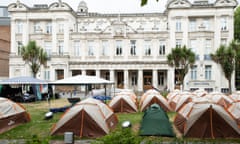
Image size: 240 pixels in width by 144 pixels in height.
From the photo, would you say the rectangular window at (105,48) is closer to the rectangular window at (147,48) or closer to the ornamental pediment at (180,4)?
the rectangular window at (147,48)

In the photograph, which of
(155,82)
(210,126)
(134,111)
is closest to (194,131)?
(210,126)

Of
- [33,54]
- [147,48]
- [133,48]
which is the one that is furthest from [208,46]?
[33,54]

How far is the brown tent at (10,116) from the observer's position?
1116 cm

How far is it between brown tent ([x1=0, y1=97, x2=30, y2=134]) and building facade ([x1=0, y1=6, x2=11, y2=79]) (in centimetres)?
3248

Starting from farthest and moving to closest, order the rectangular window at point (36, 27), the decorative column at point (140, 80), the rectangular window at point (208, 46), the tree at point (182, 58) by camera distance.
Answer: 1. the rectangular window at point (36, 27)
2. the decorative column at point (140, 80)
3. the rectangular window at point (208, 46)
4. the tree at point (182, 58)

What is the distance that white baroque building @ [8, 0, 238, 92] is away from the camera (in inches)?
1375

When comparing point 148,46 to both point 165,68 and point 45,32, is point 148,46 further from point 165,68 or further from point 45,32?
point 45,32

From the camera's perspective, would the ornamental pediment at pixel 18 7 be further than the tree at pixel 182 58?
Yes

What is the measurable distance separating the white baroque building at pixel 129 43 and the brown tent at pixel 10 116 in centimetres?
2347

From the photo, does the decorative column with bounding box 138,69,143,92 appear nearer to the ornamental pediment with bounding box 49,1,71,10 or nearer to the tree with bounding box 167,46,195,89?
the tree with bounding box 167,46,195,89

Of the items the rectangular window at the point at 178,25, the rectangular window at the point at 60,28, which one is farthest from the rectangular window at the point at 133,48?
the rectangular window at the point at 60,28

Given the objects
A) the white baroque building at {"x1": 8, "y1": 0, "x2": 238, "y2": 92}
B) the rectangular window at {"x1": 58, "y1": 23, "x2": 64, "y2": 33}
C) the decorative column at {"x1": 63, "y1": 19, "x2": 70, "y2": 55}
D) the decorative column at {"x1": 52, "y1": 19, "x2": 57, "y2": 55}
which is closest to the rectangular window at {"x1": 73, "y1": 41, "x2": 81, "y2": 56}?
the white baroque building at {"x1": 8, "y1": 0, "x2": 238, "y2": 92}

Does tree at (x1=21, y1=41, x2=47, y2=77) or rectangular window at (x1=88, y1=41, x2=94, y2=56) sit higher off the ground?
rectangular window at (x1=88, y1=41, x2=94, y2=56)

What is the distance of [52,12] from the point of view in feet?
123
